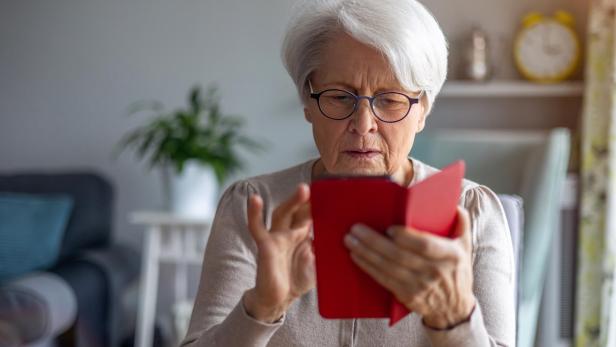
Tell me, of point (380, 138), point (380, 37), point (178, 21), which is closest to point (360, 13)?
point (380, 37)

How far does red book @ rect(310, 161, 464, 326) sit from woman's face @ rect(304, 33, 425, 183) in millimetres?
297

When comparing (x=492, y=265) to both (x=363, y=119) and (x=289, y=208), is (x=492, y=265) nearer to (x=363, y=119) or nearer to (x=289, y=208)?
(x=363, y=119)

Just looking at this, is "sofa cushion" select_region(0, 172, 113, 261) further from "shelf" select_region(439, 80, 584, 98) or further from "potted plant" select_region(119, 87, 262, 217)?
"shelf" select_region(439, 80, 584, 98)

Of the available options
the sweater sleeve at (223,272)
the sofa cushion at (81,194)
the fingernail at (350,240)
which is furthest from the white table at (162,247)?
the fingernail at (350,240)

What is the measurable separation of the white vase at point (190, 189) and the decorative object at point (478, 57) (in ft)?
3.52

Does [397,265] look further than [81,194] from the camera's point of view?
No

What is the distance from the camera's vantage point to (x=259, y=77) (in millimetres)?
3742

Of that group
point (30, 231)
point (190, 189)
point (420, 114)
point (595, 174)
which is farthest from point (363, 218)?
point (30, 231)

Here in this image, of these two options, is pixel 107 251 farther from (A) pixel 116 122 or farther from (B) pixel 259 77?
(B) pixel 259 77

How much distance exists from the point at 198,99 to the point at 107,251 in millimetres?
702

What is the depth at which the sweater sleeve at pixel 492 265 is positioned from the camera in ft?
4.18

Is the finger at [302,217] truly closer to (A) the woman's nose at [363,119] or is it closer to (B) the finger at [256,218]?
(B) the finger at [256,218]

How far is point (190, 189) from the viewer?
10.9 feet

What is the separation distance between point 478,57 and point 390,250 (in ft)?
8.38
